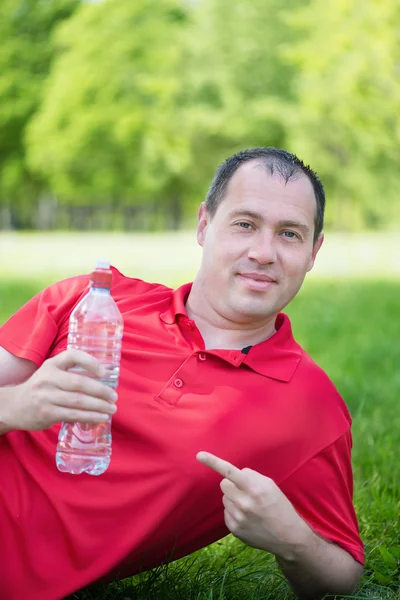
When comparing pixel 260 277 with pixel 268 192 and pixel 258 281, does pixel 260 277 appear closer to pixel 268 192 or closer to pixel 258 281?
pixel 258 281

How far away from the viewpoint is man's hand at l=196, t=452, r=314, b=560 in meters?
2.59

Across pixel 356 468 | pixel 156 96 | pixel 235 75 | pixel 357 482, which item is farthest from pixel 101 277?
pixel 235 75

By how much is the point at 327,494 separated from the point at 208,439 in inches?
16.8

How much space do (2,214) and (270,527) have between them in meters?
48.7

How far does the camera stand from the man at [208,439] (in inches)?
108

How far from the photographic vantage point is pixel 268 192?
3064 mm

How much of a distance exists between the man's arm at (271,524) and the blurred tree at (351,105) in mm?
20575

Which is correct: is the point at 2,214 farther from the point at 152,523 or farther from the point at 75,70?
the point at 152,523

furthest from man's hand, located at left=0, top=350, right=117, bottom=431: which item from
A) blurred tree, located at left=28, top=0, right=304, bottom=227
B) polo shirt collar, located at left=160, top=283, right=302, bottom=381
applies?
blurred tree, located at left=28, top=0, right=304, bottom=227

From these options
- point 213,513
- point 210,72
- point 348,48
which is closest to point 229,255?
point 213,513

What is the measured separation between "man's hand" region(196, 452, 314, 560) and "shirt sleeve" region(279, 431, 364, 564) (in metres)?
0.14

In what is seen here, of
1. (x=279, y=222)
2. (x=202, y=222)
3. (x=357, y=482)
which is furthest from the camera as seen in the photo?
(x=357, y=482)

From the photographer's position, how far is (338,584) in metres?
2.98

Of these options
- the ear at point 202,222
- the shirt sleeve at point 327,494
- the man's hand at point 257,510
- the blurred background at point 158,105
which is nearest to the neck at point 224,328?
the ear at point 202,222
